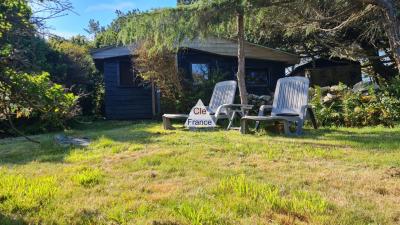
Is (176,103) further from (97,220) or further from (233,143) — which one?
(97,220)

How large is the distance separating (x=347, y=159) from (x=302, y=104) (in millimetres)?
3372

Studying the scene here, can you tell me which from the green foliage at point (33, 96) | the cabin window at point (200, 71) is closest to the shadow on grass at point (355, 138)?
the green foliage at point (33, 96)

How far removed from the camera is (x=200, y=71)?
52.9 ft

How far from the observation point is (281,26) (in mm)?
10688

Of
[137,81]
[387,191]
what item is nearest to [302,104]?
[387,191]

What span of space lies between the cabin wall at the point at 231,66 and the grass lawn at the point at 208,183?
9.11 m

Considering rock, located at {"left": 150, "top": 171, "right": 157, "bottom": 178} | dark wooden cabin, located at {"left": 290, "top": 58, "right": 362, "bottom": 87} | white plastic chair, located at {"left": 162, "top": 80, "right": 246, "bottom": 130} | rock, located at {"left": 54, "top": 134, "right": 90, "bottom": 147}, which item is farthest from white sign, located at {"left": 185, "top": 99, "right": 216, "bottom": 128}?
dark wooden cabin, located at {"left": 290, "top": 58, "right": 362, "bottom": 87}

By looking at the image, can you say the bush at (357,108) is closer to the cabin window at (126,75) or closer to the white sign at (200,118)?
the white sign at (200,118)

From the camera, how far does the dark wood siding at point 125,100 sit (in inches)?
640

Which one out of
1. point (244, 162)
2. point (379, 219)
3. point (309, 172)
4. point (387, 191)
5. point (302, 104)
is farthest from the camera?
point (302, 104)

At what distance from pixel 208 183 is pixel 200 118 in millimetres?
4940

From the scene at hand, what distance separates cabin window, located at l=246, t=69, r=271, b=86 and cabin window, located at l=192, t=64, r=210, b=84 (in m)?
1.97

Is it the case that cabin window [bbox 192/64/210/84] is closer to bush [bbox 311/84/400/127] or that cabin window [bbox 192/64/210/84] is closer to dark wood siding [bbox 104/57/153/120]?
dark wood siding [bbox 104/57/153/120]

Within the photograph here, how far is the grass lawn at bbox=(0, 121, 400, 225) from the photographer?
3.17 metres
